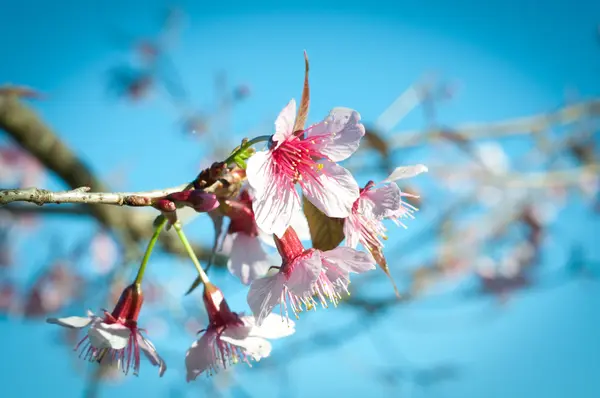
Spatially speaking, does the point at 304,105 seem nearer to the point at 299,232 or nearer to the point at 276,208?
the point at 276,208

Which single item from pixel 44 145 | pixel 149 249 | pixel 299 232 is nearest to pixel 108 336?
pixel 149 249

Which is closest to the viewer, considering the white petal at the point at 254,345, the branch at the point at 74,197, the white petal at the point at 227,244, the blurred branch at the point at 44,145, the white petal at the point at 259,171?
the branch at the point at 74,197

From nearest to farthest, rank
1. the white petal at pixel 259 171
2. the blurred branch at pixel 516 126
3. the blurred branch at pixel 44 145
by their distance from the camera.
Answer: the white petal at pixel 259 171 < the blurred branch at pixel 44 145 < the blurred branch at pixel 516 126

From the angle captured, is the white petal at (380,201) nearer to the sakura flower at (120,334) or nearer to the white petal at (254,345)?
the white petal at (254,345)

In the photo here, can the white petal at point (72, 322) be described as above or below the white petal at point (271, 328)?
above

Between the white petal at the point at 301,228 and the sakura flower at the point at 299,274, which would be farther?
the white petal at the point at 301,228

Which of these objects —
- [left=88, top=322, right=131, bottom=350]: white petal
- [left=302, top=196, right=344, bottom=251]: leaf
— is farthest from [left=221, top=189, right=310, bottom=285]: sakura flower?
[left=88, top=322, right=131, bottom=350]: white petal

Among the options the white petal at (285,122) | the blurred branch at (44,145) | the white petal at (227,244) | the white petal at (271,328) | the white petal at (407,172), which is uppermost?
the blurred branch at (44,145)

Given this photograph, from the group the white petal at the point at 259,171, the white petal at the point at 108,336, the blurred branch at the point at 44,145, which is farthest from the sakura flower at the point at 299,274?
the blurred branch at the point at 44,145
